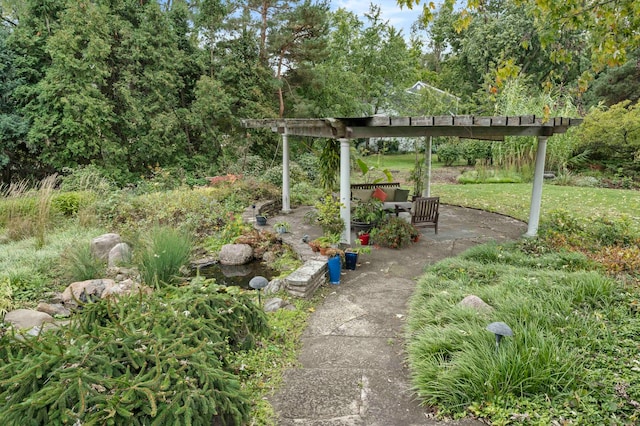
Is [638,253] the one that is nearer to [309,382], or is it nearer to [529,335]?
[529,335]

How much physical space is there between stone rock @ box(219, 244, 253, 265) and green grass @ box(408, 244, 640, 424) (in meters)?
3.37

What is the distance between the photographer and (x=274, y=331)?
392cm

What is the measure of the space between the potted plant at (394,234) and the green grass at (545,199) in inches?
150

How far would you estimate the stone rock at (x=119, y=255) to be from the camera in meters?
6.25

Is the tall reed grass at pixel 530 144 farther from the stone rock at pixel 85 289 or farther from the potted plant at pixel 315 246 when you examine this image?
the stone rock at pixel 85 289

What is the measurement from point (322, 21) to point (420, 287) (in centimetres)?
Result: 1325

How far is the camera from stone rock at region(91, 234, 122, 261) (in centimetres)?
658

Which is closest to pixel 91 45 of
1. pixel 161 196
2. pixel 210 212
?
pixel 161 196

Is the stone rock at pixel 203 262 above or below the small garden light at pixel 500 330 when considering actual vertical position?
below

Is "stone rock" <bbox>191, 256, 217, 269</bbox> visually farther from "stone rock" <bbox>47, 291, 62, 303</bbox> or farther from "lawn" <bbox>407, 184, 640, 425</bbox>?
"lawn" <bbox>407, 184, 640, 425</bbox>

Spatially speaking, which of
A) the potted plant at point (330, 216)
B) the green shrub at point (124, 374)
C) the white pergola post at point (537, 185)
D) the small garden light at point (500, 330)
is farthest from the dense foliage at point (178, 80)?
the green shrub at point (124, 374)

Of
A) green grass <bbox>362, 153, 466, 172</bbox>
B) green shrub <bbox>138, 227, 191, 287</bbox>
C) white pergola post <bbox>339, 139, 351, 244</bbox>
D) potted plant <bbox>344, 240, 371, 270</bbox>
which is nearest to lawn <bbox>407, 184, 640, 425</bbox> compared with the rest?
potted plant <bbox>344, 240, 371, 270</bbox>

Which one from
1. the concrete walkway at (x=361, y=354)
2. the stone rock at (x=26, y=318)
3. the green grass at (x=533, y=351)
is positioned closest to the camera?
the green grass at (x=533, y=351)

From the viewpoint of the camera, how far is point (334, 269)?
554cm
